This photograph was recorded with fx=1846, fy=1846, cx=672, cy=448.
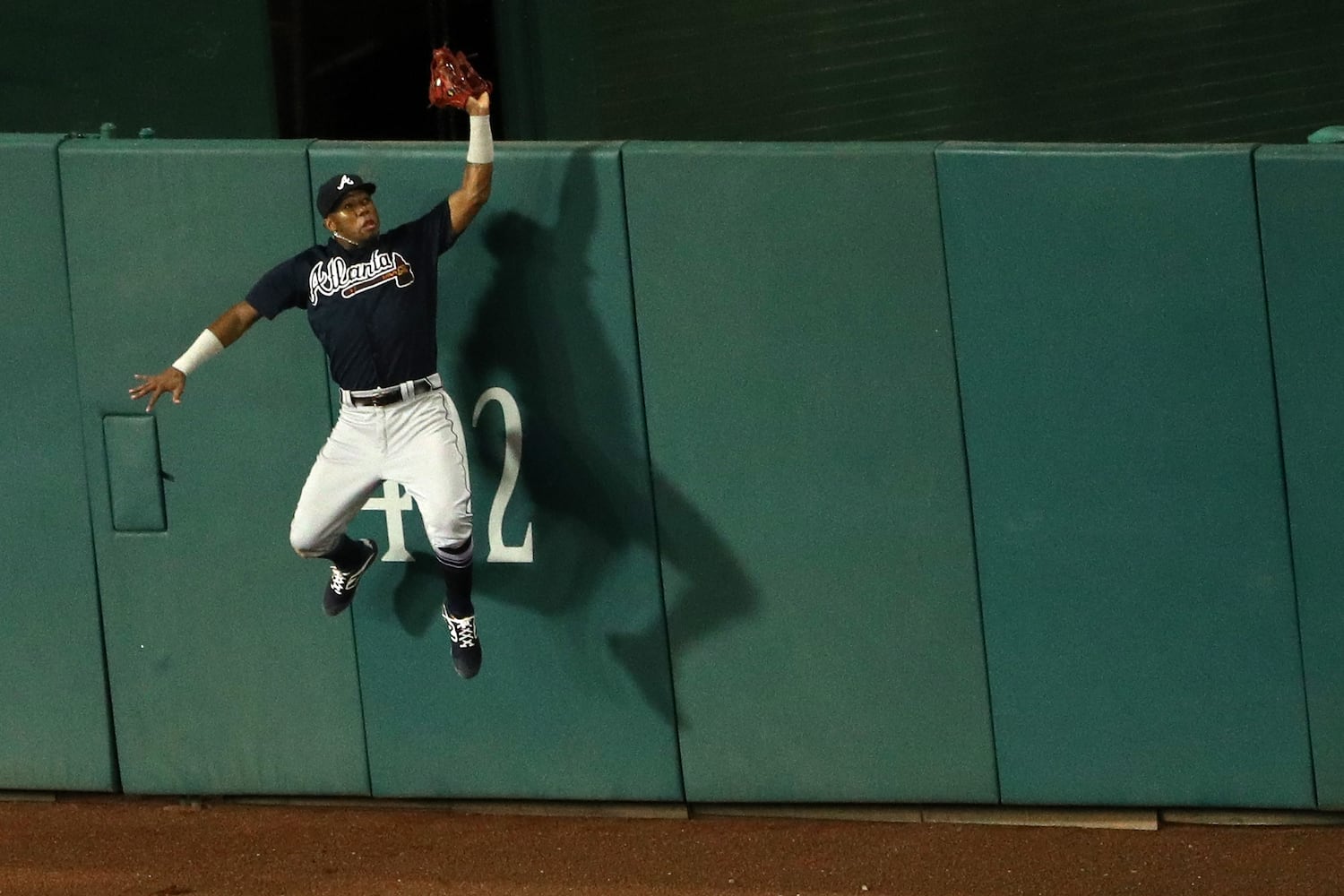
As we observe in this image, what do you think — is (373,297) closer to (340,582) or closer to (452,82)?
(452,82)

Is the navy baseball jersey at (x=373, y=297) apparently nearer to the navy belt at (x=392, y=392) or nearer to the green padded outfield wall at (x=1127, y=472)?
the navy belt at (x=392, y=392)

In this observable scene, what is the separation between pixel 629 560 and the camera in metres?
6.30

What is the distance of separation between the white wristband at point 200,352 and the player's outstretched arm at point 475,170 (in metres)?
0.85

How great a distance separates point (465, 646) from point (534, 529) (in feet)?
1.74

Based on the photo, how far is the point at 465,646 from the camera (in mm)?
6016

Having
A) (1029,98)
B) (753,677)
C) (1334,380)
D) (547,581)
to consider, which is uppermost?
(1029,98)

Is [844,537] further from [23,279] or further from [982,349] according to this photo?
[23,279]

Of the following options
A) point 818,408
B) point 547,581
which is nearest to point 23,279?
point 547,581

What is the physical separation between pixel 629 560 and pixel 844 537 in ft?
2.43

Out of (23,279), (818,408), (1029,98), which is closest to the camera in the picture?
(818,408)

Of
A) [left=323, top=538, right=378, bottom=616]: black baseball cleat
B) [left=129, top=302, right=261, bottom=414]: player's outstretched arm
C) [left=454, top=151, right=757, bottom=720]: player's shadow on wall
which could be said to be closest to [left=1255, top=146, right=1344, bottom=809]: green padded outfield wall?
[left=454, top=151, right=757, bottom=720]: player's shadow on wall

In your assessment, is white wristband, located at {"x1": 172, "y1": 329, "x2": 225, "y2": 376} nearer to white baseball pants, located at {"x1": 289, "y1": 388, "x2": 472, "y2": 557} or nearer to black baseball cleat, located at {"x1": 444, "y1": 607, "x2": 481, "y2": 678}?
white baseball pants, located at {"x1": 289, "y1": 388, "x2": 472, "y2": 557}

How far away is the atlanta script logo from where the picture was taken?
5.85 meters

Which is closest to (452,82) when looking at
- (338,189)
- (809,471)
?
(338,189)
